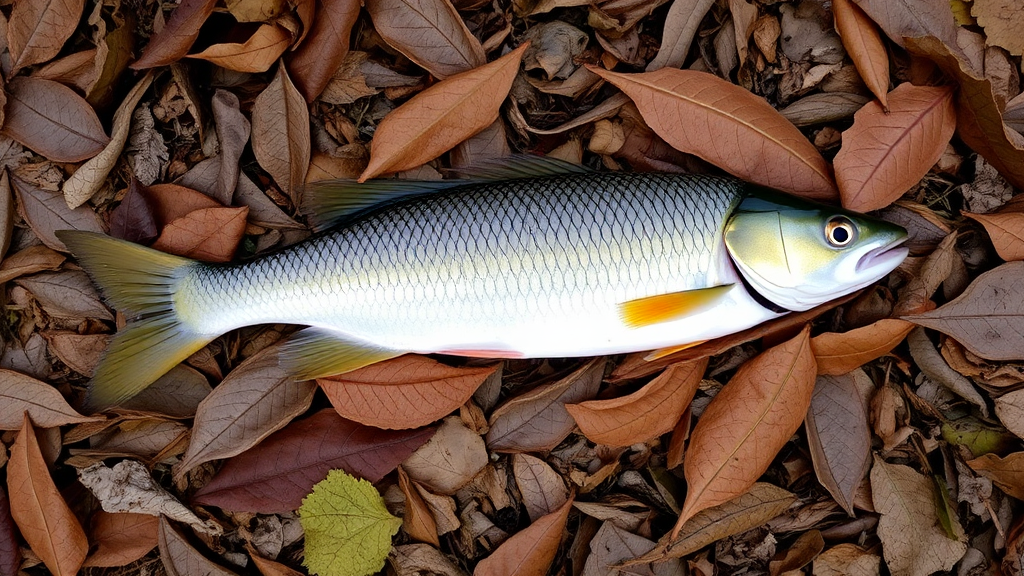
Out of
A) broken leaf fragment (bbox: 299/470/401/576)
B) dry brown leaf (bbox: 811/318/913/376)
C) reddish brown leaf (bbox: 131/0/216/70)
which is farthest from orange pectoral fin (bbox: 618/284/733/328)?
reddish brown leaf (bbox: 131/0/216/70)

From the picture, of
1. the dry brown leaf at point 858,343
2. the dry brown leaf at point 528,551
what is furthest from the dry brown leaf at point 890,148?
the dry brown leaf at point 528,551

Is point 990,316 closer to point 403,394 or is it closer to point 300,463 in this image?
point 403,394

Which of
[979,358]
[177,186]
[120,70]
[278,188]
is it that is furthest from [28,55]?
[979,358]

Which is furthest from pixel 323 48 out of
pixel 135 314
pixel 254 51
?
pixel 135 314

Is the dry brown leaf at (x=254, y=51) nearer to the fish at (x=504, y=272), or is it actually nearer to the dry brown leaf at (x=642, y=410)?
the fish at (x=504, y=272)

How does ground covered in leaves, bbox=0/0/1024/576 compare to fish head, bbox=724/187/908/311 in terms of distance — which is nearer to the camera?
fish head, bbox=724/187/908/311

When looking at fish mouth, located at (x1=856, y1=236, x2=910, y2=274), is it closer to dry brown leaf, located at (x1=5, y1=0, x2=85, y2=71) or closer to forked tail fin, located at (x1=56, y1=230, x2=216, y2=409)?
forked tail fin, located at (x1=56, y1=230, x2=216, y2=409)
